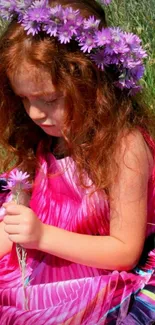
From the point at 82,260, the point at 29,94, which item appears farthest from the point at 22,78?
the point at 82,260

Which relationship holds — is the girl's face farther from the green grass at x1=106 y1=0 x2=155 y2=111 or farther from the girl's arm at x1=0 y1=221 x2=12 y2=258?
the green grass at x1=106 y1=0 x2=155 y2=111

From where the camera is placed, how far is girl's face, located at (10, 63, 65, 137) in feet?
6.67

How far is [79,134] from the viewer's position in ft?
7.05

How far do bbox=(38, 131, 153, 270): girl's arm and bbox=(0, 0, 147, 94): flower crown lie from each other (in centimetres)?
23

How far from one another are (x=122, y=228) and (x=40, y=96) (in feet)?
1.53

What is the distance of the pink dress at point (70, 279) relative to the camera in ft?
6.79

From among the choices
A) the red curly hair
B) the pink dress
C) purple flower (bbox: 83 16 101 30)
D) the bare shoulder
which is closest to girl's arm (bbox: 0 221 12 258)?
the pink dress

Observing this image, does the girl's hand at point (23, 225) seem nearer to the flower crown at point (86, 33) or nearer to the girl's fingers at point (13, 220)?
the girl's fingers at point (13, 220)

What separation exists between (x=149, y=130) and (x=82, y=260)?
0.47 metres

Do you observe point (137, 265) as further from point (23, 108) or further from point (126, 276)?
point (23, 108)

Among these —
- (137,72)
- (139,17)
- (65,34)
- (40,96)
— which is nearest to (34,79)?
(40,96)

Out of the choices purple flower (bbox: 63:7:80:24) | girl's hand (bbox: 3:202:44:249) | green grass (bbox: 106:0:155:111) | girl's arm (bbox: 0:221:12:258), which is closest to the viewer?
purple flower (bbox: 63:7:80:24)

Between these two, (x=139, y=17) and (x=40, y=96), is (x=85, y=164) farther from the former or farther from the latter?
(x=139, y=17)

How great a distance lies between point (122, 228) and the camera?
6.97 feet
